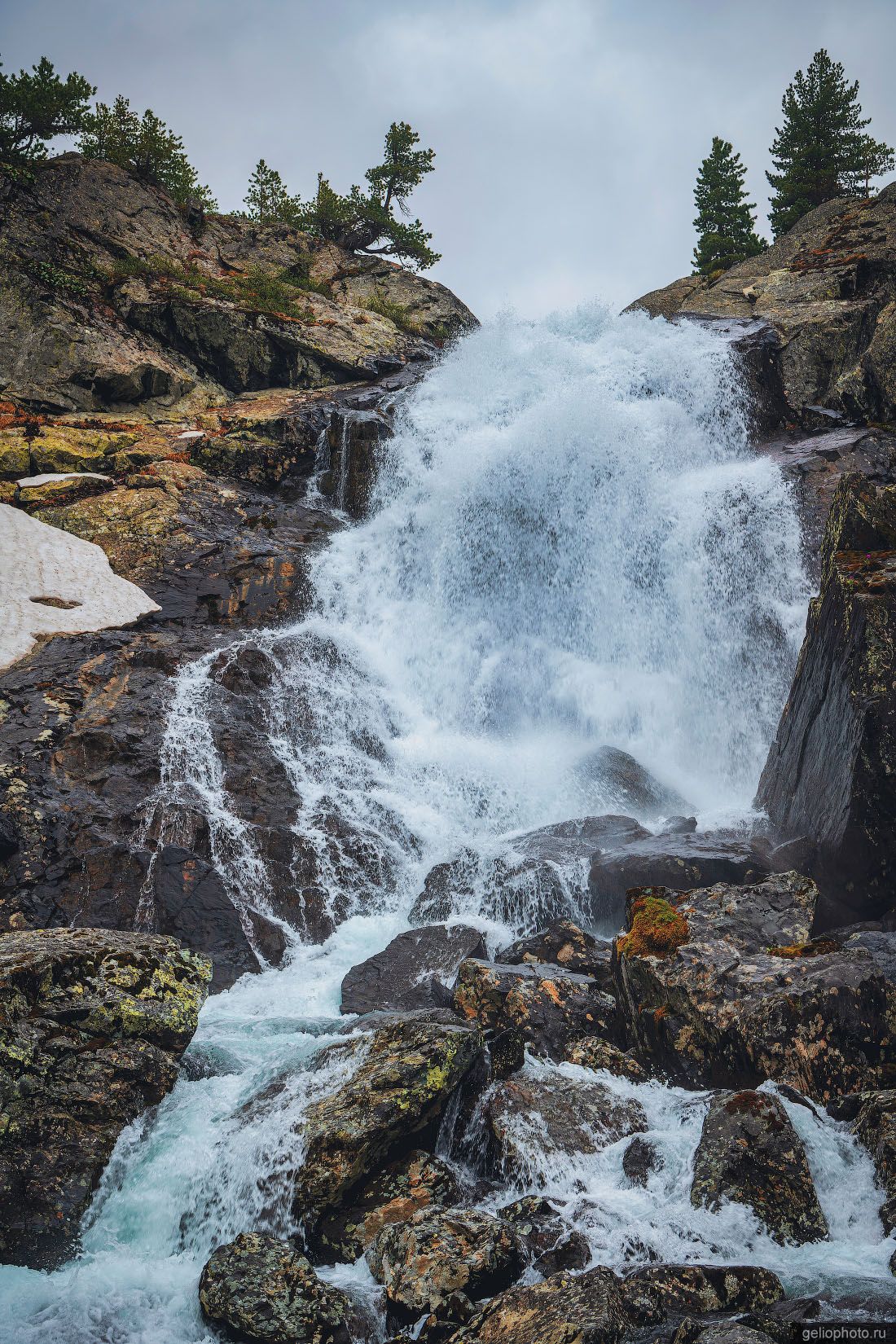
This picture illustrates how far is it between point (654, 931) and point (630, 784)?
8602mm

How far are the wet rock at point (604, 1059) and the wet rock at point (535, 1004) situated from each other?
17cm

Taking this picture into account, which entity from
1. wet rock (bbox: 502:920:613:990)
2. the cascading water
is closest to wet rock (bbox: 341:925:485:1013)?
the cascading water

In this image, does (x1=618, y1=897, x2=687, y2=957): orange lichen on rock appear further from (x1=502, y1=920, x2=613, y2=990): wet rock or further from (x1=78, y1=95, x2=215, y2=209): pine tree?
(x1=78, y1=95, x2=215, y2=209): pine tree

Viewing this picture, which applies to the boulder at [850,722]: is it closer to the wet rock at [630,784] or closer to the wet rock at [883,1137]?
the wet rock at [883,1137]

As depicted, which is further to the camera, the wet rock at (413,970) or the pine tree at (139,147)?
the pine tree at (139,147)

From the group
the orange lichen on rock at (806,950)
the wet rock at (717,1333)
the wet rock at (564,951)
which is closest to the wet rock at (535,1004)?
the wet rock at (564,951)

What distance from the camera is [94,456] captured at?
70.5 ft

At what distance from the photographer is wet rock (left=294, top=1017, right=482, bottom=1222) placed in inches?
236

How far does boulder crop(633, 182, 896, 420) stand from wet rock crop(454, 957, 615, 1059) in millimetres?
21365

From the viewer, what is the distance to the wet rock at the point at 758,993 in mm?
6441

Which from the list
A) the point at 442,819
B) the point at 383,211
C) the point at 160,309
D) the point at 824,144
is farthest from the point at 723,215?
the point at 442,819

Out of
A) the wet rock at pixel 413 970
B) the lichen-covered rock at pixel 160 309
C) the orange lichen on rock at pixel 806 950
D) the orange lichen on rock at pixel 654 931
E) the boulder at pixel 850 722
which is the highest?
the lichen-covered rock at pixel 160 309

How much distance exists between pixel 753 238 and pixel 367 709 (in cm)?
4416

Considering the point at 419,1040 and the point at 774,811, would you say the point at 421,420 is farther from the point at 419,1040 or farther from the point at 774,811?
the point at 419,1040
